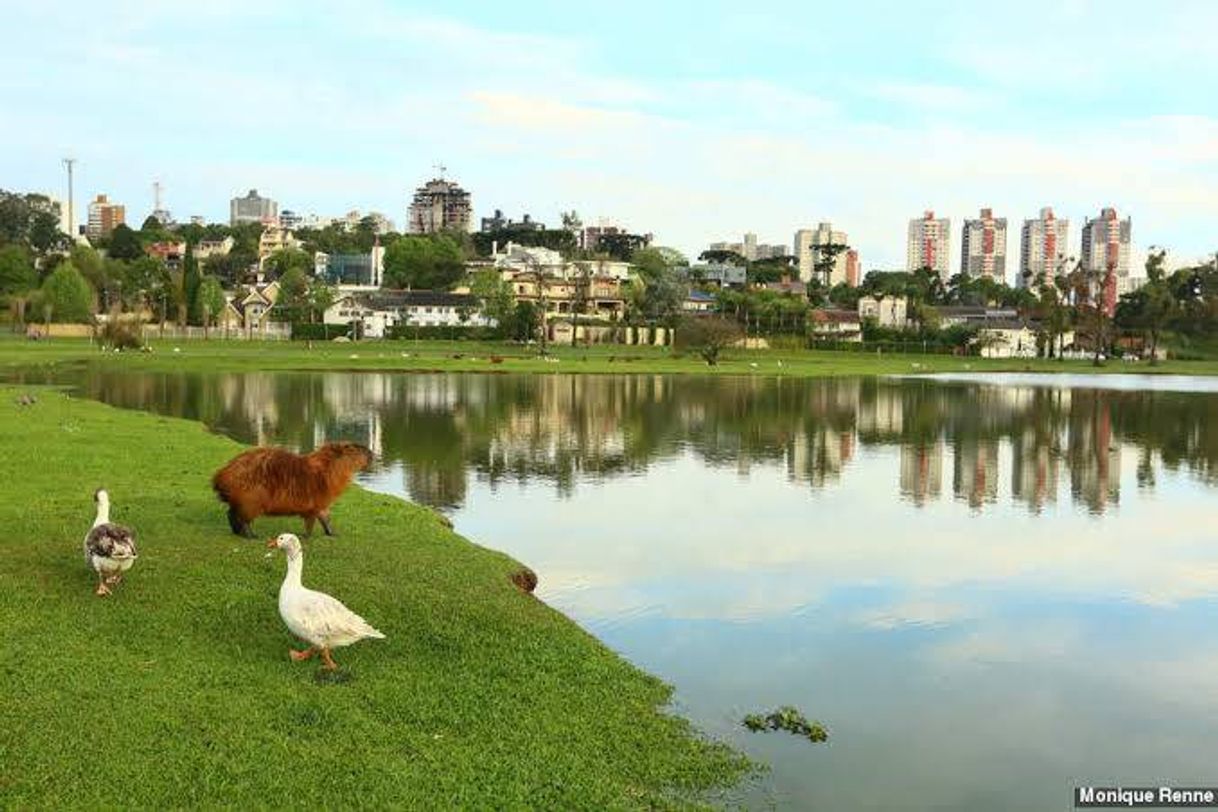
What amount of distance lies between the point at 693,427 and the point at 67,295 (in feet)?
317

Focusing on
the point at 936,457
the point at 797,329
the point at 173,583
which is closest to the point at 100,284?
the point at 797,329

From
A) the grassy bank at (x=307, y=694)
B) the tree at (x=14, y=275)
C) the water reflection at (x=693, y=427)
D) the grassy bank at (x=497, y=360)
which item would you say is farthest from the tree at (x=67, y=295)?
the grassy bank at (x=307, y=694)

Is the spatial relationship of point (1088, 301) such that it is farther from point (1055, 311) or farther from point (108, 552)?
point (108, 552)

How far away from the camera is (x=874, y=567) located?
18.7 m

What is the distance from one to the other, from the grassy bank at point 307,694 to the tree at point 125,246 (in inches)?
7512

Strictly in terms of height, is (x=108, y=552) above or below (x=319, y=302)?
below

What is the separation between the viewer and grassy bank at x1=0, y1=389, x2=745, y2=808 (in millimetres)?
7953

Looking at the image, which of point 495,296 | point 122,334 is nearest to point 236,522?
point 122,334

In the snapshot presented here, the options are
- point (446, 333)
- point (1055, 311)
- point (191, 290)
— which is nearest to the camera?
point (446, 333)

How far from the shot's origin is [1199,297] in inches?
5920

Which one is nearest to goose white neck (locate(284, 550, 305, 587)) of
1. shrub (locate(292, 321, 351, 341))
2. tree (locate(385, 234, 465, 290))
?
shrub (locate(292, 321, 351, 341))

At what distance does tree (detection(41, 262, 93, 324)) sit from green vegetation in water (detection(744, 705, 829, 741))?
11748 centimetres

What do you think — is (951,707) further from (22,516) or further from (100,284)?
(100,284)

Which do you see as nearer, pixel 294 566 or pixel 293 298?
pixel 294 566
